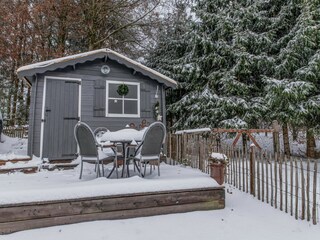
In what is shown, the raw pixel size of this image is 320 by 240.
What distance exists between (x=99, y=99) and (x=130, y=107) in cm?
90

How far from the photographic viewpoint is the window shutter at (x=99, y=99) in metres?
Result: 7.04

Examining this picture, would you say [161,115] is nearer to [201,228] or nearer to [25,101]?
[201,228]

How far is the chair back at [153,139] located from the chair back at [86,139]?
0.77 metres

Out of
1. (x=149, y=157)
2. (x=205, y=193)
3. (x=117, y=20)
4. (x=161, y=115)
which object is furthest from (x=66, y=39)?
(x=205, y=193)

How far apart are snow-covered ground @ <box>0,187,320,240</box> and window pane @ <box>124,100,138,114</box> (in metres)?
4.38

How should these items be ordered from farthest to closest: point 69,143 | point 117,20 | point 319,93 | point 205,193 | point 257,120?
point 117,20
point 257,120
point 319,93
point 69,143
point 205,193

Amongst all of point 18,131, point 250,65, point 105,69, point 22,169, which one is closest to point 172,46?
point 250,65

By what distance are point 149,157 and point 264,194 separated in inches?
74.1

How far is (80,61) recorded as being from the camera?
6.75 meters

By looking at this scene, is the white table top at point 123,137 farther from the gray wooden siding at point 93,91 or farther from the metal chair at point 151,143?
the gray wooden siding at point 93,91

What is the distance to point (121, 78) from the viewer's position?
7.37 meters

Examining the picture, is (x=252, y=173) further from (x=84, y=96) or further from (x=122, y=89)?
(x=84, y=96)

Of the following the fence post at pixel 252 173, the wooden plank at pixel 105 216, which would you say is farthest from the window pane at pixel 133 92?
the wooden plank at pixel 105 216

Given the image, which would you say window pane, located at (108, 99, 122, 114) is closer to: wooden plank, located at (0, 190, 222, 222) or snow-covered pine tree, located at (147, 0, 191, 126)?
wooden plank, located at (0, 190, 222, 222)
